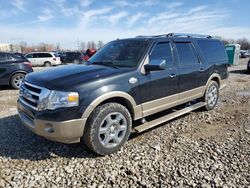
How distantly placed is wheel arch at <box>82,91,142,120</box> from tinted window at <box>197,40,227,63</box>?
277 cm

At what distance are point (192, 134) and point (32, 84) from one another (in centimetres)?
311

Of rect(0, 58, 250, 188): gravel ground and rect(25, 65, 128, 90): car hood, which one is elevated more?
rect(25, 65, 128, 90): car hood

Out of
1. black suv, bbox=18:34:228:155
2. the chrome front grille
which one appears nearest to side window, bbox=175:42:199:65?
black suv, bbox=18:34:228:155

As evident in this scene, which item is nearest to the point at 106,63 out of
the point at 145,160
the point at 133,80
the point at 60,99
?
the point at 133,80

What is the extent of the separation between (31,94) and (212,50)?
4.72 metres

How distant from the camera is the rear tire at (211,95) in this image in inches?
236

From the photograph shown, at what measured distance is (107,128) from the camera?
3.73m

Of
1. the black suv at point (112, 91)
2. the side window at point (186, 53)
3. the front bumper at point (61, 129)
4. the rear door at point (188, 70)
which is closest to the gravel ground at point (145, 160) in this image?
the black suv at point (112, 91)

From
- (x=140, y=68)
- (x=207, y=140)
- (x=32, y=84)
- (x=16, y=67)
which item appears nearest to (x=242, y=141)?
(x=207, y=140)

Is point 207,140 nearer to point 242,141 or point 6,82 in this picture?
point 242,141

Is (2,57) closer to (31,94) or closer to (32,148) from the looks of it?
(32,148)

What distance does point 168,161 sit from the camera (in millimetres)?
3582

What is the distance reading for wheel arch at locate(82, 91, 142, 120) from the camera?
11.3 feet

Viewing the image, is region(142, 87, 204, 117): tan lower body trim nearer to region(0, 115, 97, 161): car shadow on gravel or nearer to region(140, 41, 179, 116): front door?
region(140, 41, 179, 116): front door
